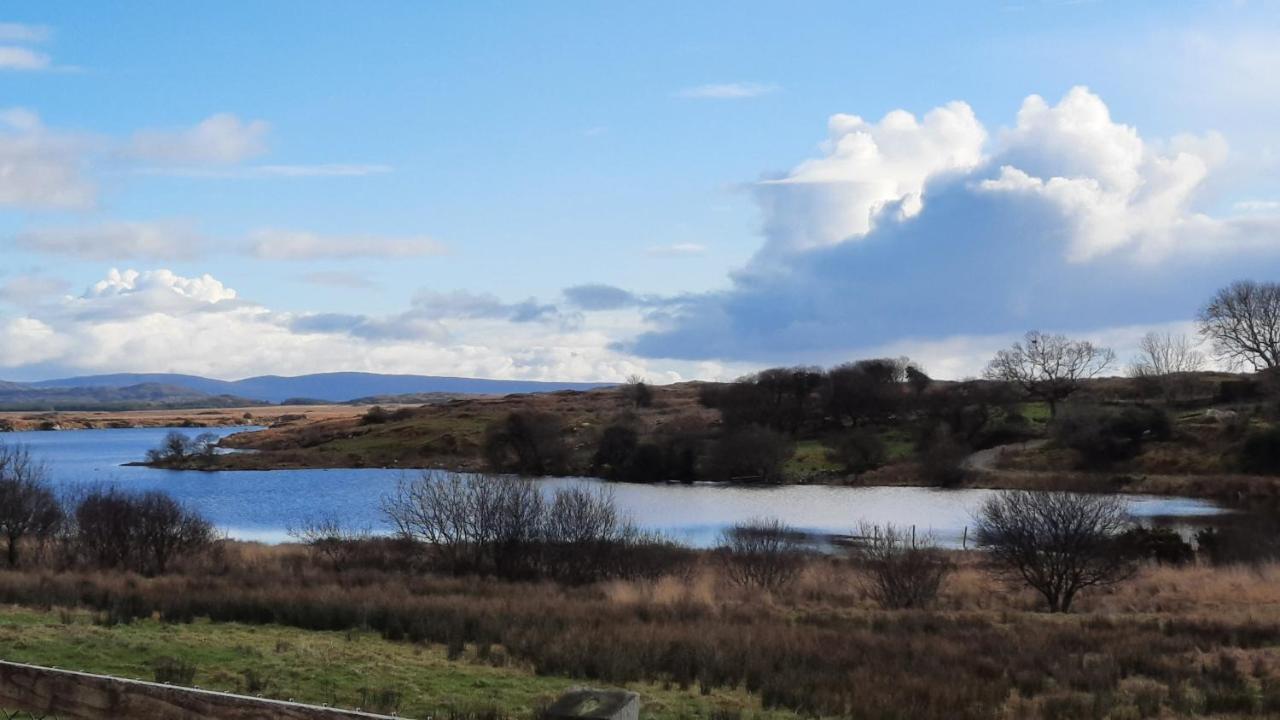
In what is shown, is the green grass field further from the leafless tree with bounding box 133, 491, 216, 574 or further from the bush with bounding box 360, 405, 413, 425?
the bush with bounding box 360, 405, 413, 425

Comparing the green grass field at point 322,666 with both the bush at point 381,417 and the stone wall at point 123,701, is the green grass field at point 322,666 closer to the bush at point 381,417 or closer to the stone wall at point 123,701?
the stone wall at point 123,701

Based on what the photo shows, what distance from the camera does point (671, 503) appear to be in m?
71.4

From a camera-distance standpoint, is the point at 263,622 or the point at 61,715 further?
the point at 263,622

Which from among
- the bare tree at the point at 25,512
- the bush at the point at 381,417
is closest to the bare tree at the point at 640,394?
the bush at the point at 381,417

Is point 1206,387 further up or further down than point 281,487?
further up

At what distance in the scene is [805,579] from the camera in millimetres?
33000

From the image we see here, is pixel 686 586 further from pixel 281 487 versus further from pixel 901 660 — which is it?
pixel 281 487

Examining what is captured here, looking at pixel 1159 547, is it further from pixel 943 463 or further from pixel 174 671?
pixel 943 463

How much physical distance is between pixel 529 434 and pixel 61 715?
308ft

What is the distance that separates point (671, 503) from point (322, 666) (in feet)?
191

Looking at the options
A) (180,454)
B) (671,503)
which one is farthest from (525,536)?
(180,454)

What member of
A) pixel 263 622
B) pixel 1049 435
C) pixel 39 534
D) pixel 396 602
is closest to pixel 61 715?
pixel 263 622

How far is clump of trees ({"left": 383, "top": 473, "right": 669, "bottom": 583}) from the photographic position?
3366 centimetres

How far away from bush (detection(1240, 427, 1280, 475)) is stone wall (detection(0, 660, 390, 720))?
79.4 meters
